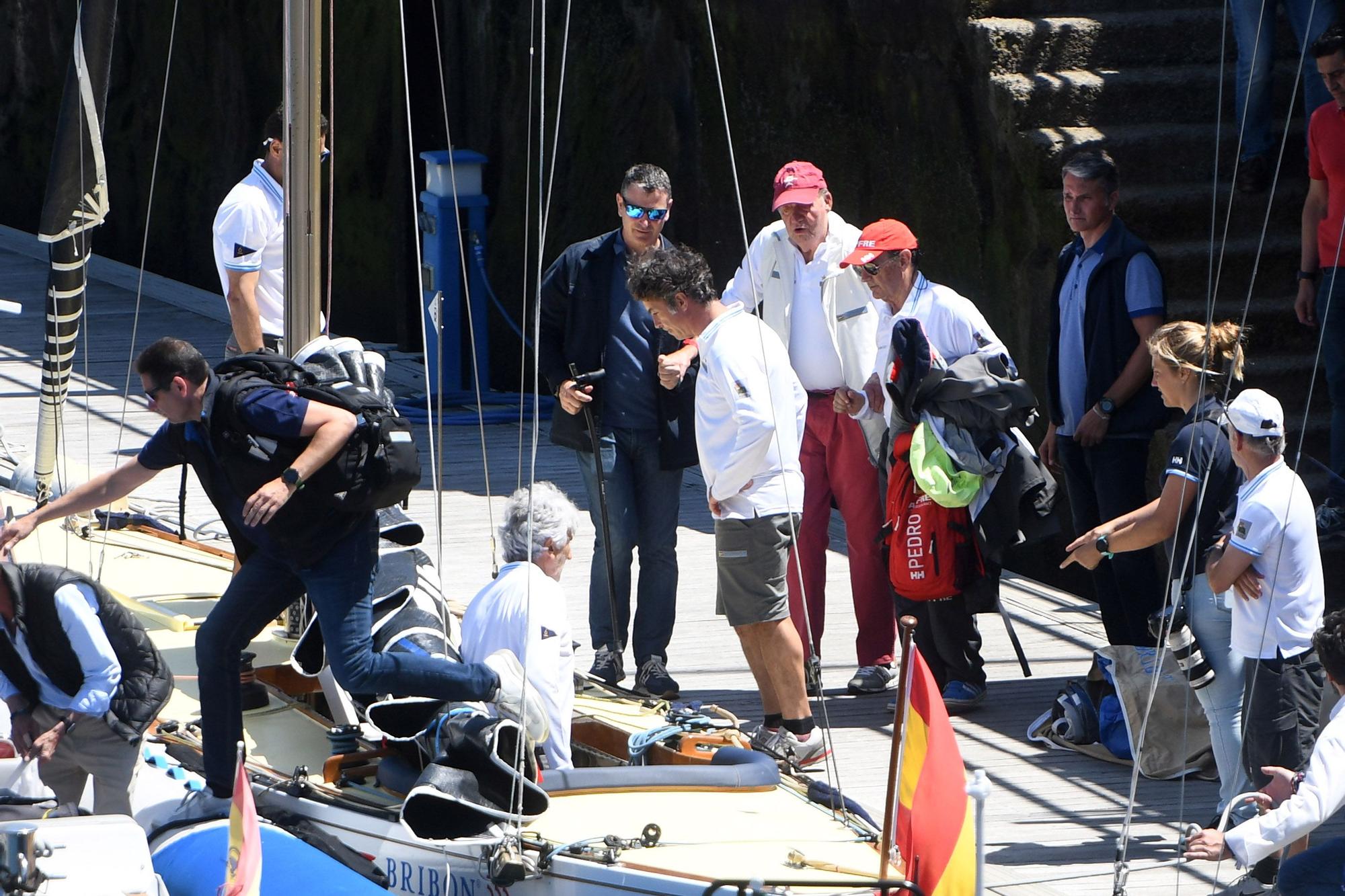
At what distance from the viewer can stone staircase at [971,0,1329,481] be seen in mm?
8453

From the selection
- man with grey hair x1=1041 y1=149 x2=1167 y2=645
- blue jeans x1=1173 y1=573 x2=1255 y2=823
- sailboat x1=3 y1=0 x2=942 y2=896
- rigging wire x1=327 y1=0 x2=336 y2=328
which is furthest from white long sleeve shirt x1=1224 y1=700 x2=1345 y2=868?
rigging wire x1=327 y1=0 x2=336 y2=328

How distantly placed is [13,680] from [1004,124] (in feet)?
17.9

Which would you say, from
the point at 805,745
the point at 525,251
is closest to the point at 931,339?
the point at 805,745

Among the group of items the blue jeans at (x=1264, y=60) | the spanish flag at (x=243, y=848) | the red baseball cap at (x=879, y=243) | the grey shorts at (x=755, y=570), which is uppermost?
the blue jeans at (x=1264, y=60)

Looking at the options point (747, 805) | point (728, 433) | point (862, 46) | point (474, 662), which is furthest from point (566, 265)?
point (862, 46)

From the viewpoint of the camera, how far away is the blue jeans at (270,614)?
5312mm

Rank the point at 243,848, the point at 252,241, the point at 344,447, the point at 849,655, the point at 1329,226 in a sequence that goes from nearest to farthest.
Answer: the point at 243,848, the point at 344,447, the point at 1329,226, the point at 252,241, the point at 849,655

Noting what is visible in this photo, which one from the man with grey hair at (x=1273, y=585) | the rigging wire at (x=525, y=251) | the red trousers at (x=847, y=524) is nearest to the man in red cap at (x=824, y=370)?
the red trousers at (x=847, y=524)

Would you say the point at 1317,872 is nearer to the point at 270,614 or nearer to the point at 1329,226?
the point at 270,614

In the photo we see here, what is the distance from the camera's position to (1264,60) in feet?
26.5

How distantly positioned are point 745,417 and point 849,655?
6.57 ft

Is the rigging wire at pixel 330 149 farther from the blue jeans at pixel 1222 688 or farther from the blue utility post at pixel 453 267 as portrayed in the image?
the blue jeans at pixel 1222 688

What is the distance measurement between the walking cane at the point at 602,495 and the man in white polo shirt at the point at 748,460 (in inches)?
27.6

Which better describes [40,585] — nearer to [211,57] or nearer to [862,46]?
[862,46]
